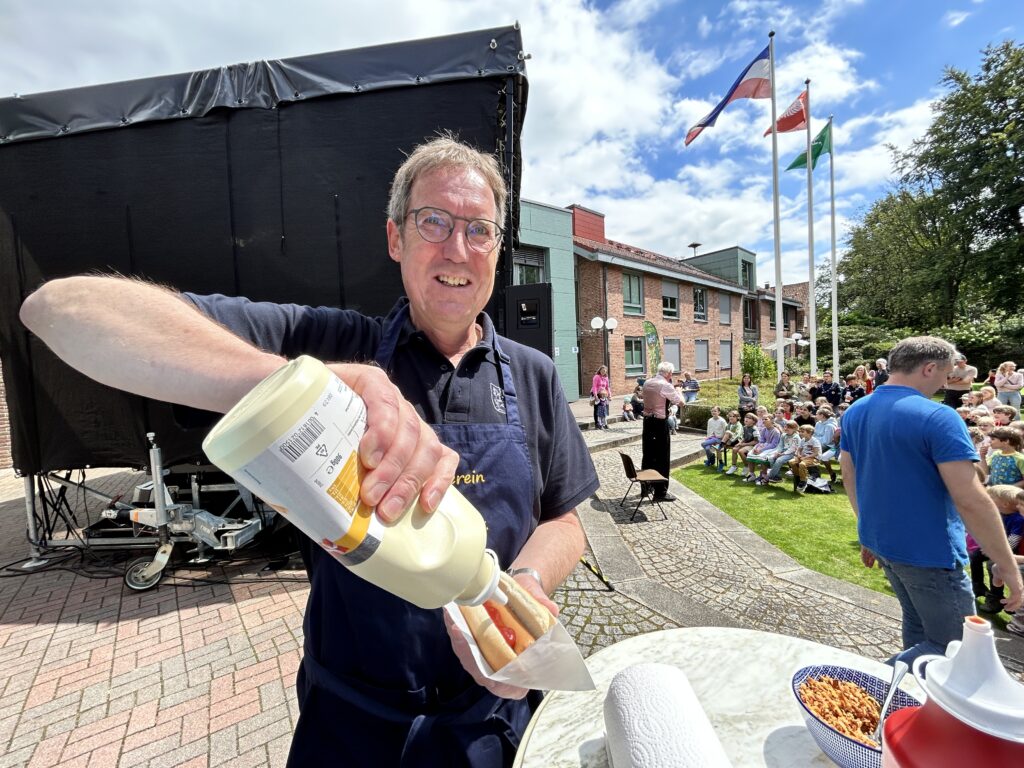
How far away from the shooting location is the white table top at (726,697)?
40.3 inches

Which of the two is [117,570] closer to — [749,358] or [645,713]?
[645,713]

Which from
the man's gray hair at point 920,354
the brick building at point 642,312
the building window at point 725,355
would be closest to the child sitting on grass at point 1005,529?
the man's gray hair at point 920,354

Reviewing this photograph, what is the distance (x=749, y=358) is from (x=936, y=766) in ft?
90.8

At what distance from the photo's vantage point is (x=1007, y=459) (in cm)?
444

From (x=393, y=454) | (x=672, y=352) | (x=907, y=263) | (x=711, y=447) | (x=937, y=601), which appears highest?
(x=907, y=263)

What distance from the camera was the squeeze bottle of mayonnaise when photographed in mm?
596

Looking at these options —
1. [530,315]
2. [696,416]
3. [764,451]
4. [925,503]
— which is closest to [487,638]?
[925,503]

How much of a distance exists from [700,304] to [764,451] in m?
19.9

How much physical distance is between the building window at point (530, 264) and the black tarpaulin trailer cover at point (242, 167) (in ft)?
44.0

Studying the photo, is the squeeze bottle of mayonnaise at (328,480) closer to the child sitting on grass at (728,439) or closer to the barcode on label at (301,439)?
the barcode on label at (301,439)

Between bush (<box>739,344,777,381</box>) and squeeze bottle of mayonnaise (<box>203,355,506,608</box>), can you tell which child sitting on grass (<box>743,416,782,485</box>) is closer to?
squeeze bottle of mayonnaise (<box>203,355,506,608</box>)

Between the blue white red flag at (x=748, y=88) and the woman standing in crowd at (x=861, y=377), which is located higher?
the blue white red flag at (x=748, y=88)

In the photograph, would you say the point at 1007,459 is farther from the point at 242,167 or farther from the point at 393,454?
the point at 242,167

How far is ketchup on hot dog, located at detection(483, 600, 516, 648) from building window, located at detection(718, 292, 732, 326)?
29954mm
